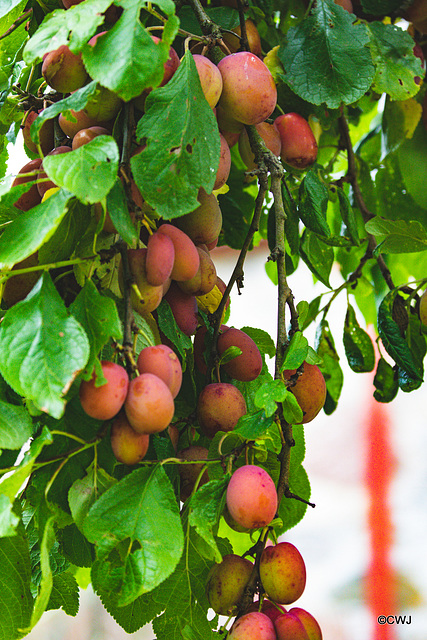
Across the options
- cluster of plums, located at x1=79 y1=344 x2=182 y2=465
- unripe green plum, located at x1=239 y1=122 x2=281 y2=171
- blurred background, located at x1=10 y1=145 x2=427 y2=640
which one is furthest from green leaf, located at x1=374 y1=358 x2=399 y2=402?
blurred background, located at x1=10 y1=145 x2=427 y2=640

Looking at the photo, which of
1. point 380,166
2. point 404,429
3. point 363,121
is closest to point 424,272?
point 380,166

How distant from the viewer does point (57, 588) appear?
0.46 meters

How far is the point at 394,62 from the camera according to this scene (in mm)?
540

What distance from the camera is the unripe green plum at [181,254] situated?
359 mm

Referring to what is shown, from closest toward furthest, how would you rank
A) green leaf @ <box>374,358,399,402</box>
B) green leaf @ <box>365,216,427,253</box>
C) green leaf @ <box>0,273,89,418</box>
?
1. green leaf @ <box>0,273,89,418</box>
2. green leaf @ <box>365,216,427,253</box>
3. green leaf @ <box>374,358,399,402</box>

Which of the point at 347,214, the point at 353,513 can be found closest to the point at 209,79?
the point at 347,214

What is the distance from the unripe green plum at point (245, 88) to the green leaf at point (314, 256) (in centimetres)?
18

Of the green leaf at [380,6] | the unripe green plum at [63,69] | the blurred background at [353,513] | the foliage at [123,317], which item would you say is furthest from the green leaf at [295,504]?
the blurred background at [353,513]

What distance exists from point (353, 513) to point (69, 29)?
1.30m

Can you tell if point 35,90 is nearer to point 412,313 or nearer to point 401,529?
A: point 412,313

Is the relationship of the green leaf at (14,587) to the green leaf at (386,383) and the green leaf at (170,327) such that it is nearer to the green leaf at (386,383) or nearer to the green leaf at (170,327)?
the green leaf at (170,327)

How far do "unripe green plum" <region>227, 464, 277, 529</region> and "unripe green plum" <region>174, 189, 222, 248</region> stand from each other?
15 centimetres

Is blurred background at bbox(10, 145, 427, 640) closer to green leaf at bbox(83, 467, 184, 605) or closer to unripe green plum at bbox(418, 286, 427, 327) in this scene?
unripe green plum at bbox(418, 286, 427, 327)

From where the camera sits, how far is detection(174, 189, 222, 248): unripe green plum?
0.39m
